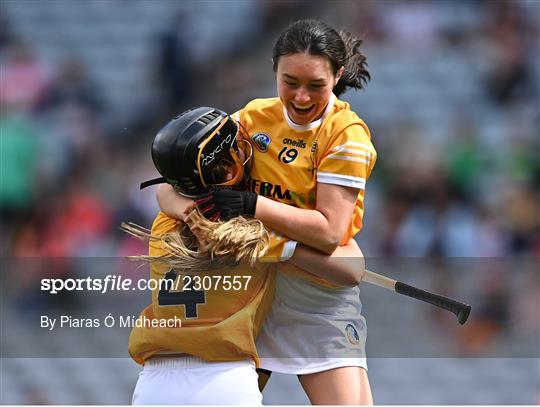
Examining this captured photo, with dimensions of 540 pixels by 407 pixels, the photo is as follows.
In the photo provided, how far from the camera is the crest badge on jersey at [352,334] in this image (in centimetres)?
315

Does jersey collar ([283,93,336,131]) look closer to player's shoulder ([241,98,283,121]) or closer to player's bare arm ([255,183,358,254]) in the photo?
player's shoulder ([241,98,283,121])

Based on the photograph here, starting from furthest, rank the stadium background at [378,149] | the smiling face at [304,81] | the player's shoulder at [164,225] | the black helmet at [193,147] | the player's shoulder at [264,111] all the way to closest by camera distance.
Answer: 1. the stadium background at [378,149]
2. the player's shoulder at [264,111]
3. the player's shoulder at [164,225]
4. the smiling face at [304,81]
5. the black helmet at [193,147]

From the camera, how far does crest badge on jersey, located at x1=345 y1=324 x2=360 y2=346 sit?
10.3ft

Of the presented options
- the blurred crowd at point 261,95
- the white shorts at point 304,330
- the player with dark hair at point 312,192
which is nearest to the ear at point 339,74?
the player with dark hair at point 312,192

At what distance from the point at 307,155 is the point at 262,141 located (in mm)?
157

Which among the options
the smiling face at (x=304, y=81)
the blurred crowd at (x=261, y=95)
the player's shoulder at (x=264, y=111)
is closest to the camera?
the smiling face at (x=304, y=81)

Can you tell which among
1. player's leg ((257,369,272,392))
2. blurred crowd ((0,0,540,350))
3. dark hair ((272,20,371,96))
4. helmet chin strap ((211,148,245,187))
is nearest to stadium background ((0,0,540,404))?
blurred crowd ((0,0,540,350))

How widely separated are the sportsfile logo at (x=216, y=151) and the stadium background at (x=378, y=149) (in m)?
3.24

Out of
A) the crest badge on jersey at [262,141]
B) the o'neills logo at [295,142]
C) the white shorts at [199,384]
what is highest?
the o'neills logo at [295,142]

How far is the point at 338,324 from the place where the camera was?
3156 mm

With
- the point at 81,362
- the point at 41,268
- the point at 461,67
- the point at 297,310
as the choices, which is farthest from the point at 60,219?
the point at 297,310

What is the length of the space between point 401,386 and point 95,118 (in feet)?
9.92

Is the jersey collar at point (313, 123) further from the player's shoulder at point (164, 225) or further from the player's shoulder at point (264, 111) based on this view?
the player's shoulder at point (164, 225)

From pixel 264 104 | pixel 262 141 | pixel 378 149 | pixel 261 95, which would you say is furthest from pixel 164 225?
pixel 261 95
